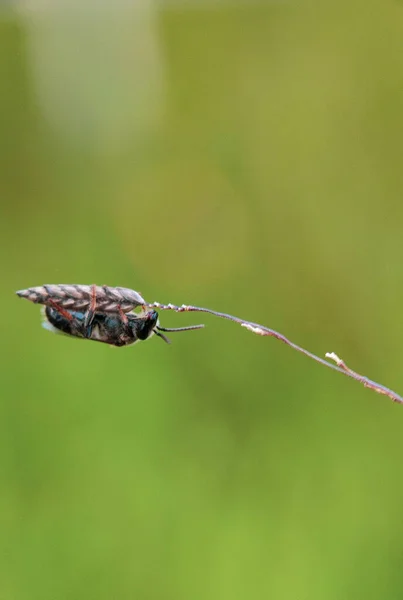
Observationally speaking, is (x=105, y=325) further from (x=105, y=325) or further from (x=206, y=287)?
(x=206, y=287)

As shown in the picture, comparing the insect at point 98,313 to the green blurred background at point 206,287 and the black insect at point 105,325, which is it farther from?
the green blurred background at point 206,287

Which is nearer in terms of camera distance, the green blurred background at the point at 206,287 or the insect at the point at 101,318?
the insect at the point at 101,318

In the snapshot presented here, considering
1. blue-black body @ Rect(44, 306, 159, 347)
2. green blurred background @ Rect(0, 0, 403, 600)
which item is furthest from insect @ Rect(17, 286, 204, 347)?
green blurred background @ Rect(0, 0, 403, 600)

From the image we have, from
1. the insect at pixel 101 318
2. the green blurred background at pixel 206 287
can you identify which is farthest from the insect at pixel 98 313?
the green blurred background at pixel 206 287

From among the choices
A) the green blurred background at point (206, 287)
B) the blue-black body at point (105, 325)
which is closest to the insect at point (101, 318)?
the blue-black body at point (105, 325)

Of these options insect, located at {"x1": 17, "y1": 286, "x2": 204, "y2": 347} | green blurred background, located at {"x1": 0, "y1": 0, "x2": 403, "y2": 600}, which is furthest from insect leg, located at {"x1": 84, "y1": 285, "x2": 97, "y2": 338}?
green blurred background, located at {"x1": 0, "y1": 0, "x2": 403, "y2": 600}

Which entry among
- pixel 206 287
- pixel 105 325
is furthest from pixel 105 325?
pixel 206 287

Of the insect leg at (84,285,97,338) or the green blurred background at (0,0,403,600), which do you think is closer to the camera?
the insect leg at (84,285,97,338)

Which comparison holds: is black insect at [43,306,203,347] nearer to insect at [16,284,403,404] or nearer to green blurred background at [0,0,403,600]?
insect at [16,284,403,404]
